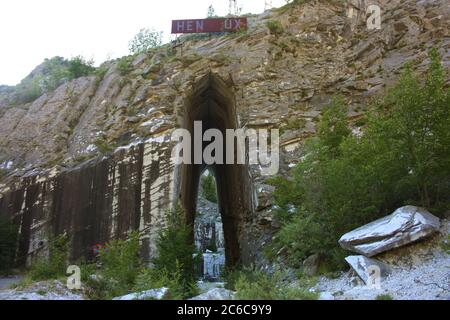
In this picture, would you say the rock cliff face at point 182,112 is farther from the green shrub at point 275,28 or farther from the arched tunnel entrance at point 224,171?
the green shrub at point 275,28

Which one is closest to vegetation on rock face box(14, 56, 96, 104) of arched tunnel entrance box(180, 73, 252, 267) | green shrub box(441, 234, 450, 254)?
arched tunnel entrance box(180, 73, 252, 267)

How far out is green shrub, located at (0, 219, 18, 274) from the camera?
21766 millimetres

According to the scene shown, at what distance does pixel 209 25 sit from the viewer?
30.0 m

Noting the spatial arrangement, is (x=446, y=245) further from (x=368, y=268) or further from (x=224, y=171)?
(x=224, y=171)

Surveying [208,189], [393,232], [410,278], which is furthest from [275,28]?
[208,189]

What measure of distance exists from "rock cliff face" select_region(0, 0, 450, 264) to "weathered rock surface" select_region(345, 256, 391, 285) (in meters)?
8.27

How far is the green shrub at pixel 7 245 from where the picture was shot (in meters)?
21.8

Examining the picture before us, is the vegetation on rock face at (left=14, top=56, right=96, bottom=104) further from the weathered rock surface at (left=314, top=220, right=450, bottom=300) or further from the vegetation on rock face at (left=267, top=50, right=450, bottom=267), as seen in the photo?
the weathered rock surface at (left=314, top=220, right=450, bottom=300)

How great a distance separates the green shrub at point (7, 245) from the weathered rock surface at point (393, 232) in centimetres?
1758

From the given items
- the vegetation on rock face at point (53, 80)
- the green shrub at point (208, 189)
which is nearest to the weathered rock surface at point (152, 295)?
the vegetation on rock face at point (53, 80)

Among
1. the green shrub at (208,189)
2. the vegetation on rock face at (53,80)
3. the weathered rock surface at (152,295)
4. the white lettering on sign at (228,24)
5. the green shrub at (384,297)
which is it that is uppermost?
the white lettering on sign at (228,24)

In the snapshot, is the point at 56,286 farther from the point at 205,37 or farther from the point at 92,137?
the point at 205,37

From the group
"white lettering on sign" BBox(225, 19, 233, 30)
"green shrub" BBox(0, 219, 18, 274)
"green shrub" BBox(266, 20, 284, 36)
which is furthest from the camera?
"white lettering on sign" BBox(225, 19, 233, 30)

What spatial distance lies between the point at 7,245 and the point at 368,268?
18.6 meters
